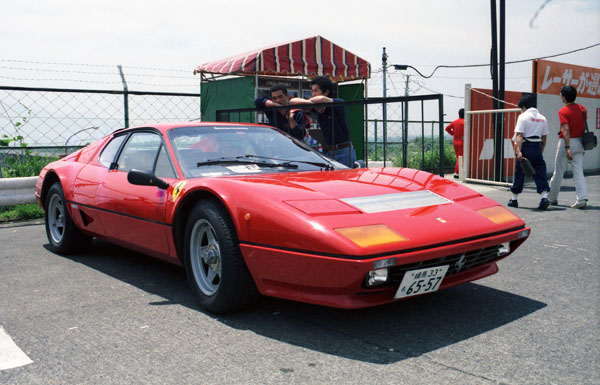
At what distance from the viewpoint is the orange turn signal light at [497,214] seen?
318 cm

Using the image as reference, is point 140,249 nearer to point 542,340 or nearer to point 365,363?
point 365,363

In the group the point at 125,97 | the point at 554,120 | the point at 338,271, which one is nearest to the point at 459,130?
the point at 554,120

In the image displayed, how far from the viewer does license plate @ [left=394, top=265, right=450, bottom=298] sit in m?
2.70

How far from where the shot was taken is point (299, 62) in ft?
37.9

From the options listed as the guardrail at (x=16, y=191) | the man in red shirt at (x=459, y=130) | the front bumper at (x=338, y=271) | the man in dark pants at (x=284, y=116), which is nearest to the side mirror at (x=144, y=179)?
the front bumper at (x=338, y=271)

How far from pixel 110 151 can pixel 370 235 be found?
2.77 meters

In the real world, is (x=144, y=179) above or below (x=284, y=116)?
below

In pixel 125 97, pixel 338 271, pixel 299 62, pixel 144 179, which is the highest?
pixel 299 62

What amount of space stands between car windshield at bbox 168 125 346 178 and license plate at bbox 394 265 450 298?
55.1 inches

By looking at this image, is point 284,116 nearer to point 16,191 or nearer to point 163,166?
point 163,166

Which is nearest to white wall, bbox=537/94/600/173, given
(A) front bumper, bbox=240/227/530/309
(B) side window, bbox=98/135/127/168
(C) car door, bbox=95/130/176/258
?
(B) side window, bbox=98/135/127/168

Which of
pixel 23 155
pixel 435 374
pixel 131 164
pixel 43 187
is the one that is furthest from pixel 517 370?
pixel 23 155

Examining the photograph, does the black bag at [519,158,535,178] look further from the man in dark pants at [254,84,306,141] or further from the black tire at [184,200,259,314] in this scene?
the black tire at [184,200,259,314]

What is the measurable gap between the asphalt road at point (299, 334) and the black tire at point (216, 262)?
110 mm
